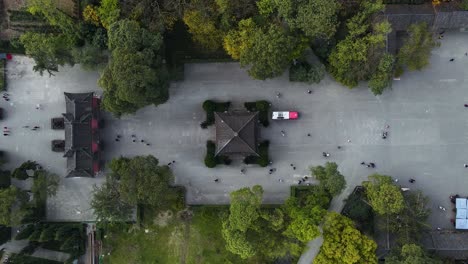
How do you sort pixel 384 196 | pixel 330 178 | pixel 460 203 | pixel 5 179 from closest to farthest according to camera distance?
pixel 384 196 < pixel 330 178 < pixel 460 203 < pixel 5 179

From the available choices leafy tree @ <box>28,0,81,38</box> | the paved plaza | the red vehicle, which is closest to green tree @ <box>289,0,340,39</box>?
the paved plaza

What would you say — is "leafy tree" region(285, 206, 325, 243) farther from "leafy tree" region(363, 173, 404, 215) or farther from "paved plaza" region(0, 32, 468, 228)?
"paved plaza" region(0, 32, 468, 228)

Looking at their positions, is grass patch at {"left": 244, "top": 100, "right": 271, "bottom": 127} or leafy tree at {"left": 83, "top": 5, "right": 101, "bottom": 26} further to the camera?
grass patch at {"left": 244, "top": 100, "right": 271, "bottom": 127}

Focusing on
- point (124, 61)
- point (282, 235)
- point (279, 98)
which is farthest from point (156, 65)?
point (282, 235)

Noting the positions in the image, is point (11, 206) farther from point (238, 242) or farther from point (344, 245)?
point (344, 245)

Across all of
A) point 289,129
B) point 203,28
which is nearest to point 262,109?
point 289,129

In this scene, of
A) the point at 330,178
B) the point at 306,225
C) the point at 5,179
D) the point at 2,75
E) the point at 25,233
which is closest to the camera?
the point at 306,225

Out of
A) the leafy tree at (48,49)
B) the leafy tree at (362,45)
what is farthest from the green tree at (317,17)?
the leafy tree at (48,49)

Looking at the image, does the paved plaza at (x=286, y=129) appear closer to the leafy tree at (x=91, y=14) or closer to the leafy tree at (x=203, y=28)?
the leafy tree at (x=203, y=28)
